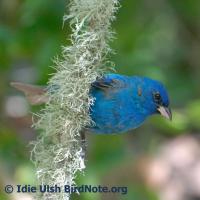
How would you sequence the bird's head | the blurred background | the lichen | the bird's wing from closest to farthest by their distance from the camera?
1. the lichen
2. the bird's wing
3. the bird's head
4. the blurred background

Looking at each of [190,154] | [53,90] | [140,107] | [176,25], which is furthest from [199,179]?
[53,90]

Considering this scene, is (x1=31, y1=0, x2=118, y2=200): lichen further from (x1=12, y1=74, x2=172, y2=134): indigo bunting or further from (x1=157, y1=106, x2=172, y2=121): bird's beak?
(x1=157, y1=106, x2=172, y2=121): bird's beak

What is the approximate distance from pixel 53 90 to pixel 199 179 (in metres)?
3.15

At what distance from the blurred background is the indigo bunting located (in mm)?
272

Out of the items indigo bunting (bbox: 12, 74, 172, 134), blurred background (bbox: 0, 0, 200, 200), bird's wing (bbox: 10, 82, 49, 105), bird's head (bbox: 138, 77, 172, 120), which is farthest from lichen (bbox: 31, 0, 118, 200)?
bird's head (bbox: 138, 77, 172, 120)

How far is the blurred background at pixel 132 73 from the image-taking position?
4.11m

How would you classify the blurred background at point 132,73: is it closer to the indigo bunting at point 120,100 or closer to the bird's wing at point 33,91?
the bird's wing at point 33,91

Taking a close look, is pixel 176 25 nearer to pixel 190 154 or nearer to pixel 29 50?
pixel 190 154

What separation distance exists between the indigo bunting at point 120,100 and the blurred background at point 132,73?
272mm

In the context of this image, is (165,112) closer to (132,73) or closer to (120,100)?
(120,100)

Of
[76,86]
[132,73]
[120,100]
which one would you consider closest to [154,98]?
[120,100]

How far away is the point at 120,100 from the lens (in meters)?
3.66

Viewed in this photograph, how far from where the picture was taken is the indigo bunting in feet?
11.5

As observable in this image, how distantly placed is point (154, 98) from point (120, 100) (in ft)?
0.78
